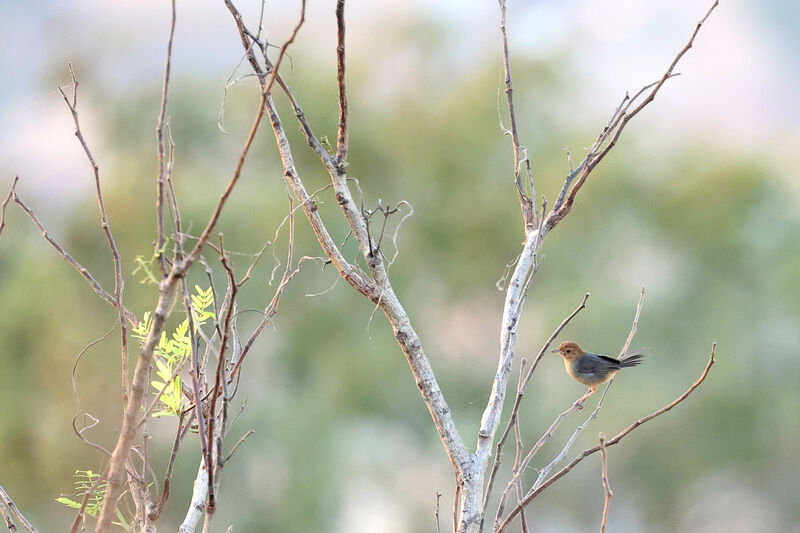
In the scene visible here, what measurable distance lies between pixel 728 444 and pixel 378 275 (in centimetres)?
419

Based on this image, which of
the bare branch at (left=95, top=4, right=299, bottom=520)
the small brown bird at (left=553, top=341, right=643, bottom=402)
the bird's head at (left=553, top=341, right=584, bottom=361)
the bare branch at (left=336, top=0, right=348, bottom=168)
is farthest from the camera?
the bird's head at (left=553, top=341, right=584, bottom=361)

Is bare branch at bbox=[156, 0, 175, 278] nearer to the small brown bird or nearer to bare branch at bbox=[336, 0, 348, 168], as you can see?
bare branch at bbox=[336, 0, 348, 168]

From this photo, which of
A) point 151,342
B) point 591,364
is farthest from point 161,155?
point 591,364

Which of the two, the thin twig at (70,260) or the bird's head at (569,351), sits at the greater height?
Answer: the bird's head at (569,351)

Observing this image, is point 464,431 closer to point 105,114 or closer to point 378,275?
point 105,114

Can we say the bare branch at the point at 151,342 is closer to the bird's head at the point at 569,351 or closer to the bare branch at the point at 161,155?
the bare branch at the point at 161,155

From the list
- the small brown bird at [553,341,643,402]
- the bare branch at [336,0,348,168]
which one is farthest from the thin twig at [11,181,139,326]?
the small brown bird at [553,341,643,402]

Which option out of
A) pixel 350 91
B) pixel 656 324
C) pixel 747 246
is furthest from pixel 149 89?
pixel 747 246

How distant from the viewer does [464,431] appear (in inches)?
142

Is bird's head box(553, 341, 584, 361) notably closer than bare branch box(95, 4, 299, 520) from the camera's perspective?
No

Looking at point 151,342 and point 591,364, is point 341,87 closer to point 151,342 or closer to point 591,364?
point 151,342

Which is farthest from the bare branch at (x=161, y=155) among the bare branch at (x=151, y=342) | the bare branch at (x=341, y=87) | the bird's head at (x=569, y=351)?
the bird's head at (x=569, y=351)

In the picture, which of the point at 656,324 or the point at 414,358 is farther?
the point at 656,324

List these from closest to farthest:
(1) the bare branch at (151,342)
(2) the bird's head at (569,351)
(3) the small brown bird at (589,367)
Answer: (1) the bare branch at (151,342) → (3) the small brown bird at (589,367) → (2) the bird's head at (569,351)
